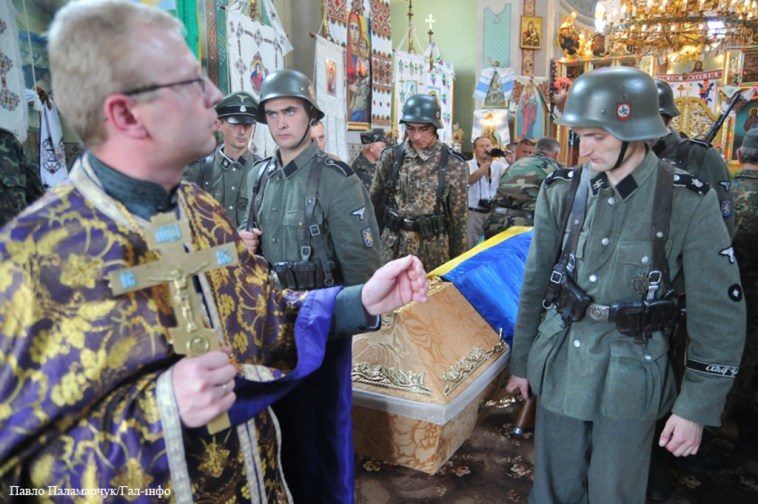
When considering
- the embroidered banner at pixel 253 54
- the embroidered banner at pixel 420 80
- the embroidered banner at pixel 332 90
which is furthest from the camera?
the embroidered banner at pixel 420 80

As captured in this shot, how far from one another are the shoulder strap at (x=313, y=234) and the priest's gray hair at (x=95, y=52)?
1.99 meters

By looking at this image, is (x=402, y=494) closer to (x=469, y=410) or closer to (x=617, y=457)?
(x=469, y=410)

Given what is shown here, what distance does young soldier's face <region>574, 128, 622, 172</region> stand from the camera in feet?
6.79

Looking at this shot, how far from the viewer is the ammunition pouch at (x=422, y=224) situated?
16.0 ft

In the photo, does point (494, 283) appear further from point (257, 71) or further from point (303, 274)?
point (257, 71)

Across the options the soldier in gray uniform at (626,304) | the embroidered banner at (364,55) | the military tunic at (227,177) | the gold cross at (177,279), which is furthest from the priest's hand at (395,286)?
the embroidered banner at (364,55)

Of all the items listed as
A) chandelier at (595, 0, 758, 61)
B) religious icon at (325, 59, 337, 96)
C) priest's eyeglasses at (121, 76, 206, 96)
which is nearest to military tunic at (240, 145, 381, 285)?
priest's eyeglasses at (121, 76, 206, 96)

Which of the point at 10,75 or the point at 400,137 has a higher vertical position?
the point at 10,75

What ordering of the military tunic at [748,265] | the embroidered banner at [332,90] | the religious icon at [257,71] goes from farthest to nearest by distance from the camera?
the embroidered banner at [332,90]
the religious icon at [257,71]
the military tunic at [748,265]

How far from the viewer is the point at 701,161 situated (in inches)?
140

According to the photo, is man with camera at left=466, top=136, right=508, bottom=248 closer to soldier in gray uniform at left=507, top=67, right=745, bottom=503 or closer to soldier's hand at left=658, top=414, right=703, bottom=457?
soldier in gray uniform at left=507, top=67, right=745, bottom=503

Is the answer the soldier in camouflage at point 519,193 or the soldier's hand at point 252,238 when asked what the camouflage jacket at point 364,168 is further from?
the soldier's hand at point 252,238

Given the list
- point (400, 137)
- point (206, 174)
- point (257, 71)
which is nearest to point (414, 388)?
point (206, 174)

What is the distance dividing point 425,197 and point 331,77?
307cm
